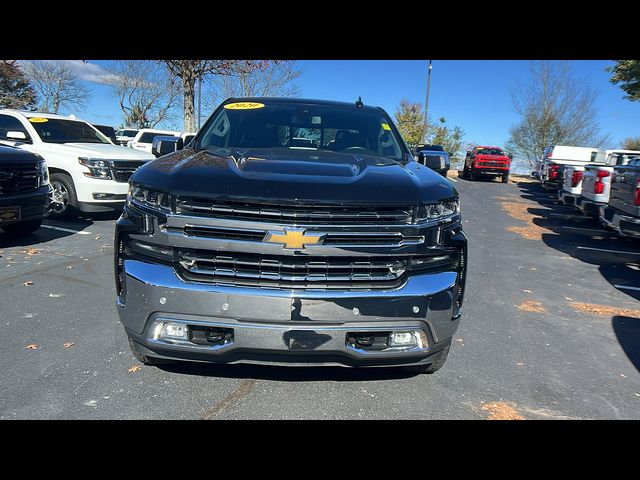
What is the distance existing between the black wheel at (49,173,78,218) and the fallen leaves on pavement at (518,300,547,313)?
777cm

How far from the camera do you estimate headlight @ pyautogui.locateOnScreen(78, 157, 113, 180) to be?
27.9ft

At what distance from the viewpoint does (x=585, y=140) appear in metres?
36.1

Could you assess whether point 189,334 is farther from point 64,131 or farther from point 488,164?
point 488,164

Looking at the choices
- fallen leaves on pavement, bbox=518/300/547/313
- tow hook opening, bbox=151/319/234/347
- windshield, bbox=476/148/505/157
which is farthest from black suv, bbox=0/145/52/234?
windshield, bbox=476/148/505/157

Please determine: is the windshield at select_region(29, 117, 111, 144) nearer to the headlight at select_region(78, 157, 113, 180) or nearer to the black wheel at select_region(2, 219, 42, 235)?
the headlight at select_region(78, 157, 113, 180)

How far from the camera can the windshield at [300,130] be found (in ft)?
12.4

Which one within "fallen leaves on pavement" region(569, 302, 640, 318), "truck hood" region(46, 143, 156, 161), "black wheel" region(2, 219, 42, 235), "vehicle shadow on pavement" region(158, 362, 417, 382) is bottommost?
"fallen leaves on pavement" region(569, 302, 640, 318)

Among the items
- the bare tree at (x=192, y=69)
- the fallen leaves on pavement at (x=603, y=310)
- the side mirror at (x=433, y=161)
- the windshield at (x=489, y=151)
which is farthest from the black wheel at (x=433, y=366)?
the windshield at (x=489, y=151)

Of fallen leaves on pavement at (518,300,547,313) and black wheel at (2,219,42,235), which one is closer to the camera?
fallen leaves on pavement at (518,300,547,313)

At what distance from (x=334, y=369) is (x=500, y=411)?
3.65 feet

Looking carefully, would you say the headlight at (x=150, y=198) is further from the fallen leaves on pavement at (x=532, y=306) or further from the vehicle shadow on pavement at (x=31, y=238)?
the vehicle shadow on pavement at (x=31, y=238)

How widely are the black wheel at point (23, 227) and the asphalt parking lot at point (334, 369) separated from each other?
108 centimetres

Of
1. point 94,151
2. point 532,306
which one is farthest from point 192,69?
point 532,306
